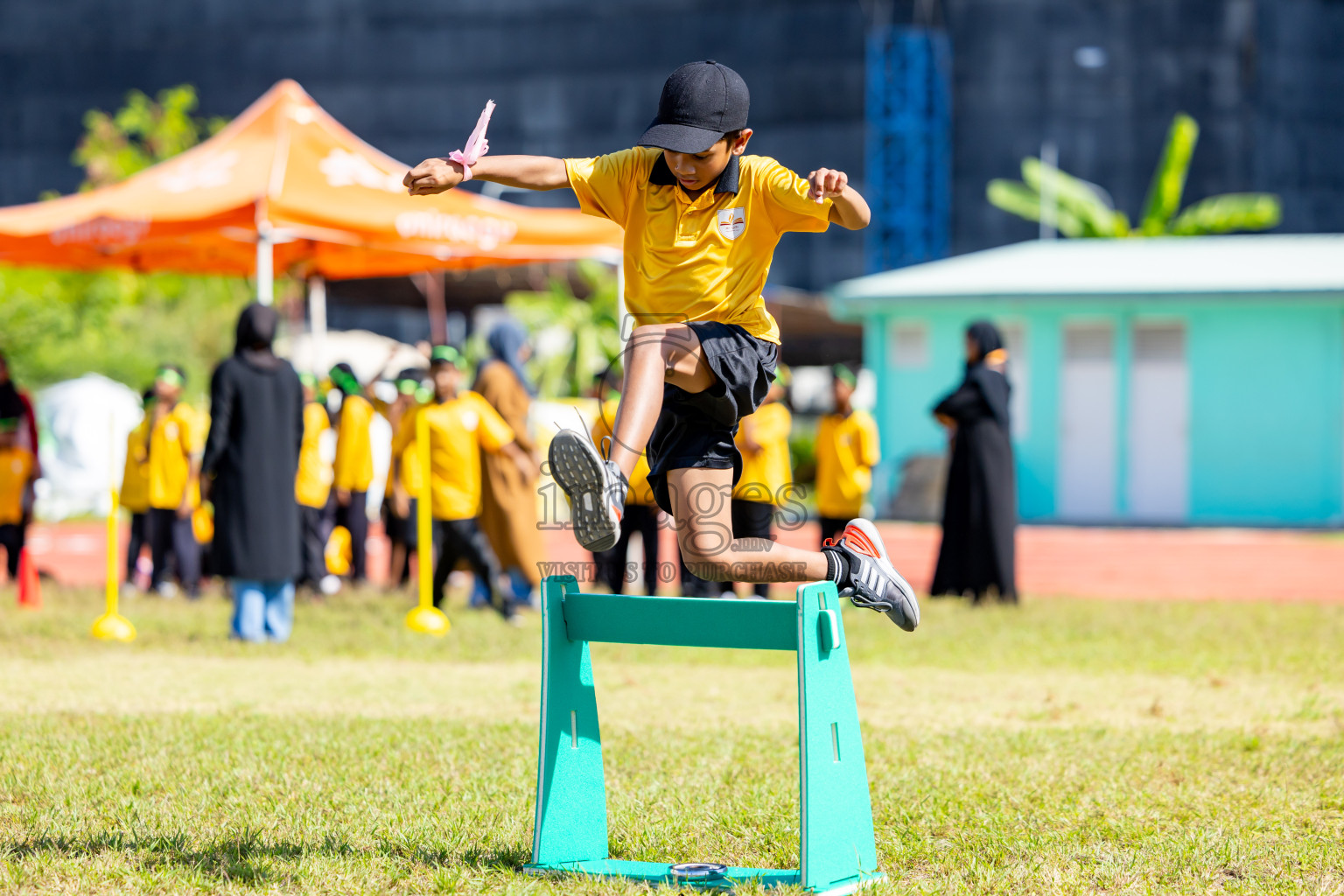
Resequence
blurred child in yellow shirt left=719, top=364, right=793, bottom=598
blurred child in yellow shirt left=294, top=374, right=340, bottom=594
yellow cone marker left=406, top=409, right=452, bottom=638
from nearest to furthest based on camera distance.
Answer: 1. yellow cone marker left=406, top=409, right=452, bottom=638
2. blurred child in yellow shirt left=719, top=364, right=793, bottom=598
3. blurred child in yellow shirt left=294, top=374, right=340, bottom=594

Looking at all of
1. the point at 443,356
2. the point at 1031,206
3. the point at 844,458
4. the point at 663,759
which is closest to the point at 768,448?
the point at 844,458

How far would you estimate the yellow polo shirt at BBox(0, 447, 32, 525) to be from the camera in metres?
→ 10.7

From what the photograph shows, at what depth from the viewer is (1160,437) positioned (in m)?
20.0

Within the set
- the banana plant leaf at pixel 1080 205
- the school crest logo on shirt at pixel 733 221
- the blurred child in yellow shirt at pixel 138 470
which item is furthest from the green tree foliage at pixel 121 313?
the school crest logo on shirt at pixel 733 221

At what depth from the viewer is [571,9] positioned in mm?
40531

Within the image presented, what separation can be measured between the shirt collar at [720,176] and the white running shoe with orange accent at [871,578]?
0.99 metres

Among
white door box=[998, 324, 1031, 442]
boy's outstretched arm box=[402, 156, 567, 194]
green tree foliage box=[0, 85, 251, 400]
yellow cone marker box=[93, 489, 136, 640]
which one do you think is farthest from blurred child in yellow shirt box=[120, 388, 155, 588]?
white door box=[998, 324, 1031, 442]

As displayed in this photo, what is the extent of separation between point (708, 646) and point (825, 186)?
1209 mm

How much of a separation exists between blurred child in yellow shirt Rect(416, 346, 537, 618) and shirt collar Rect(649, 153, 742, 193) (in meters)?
5.61

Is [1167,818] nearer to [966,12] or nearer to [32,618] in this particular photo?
[32,618]

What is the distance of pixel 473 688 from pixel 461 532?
2.37 m

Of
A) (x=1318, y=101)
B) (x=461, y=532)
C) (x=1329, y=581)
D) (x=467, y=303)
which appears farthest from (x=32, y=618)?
(x=1318, y=101)

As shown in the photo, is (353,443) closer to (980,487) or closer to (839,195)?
(980,487)

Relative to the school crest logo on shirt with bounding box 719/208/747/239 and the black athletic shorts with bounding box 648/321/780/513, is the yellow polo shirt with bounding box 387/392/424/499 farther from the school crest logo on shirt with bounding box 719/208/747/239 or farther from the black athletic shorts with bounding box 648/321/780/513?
the school crest logo on shirt with bounding box 719/208/747/239
